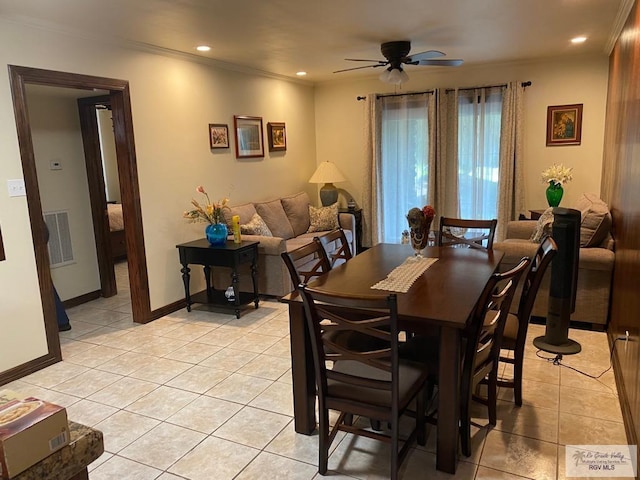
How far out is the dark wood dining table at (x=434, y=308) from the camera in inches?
80.1

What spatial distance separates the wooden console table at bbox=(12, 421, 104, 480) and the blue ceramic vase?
3.35 meters

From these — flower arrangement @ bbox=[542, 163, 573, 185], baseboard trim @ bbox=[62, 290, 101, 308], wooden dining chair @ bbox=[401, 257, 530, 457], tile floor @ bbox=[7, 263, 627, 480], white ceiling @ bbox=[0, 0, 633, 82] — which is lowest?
tile floor @ bbox=[7, 263, 627, 480]

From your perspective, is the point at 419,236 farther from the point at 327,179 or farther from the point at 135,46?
the point at 327,179

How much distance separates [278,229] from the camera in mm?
5555

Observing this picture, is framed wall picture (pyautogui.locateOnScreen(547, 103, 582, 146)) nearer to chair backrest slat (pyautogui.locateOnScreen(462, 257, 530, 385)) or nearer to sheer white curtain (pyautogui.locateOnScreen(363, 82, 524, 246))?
sheer white curtain (pyautogui.locateOnScreen(363, 82, 524, 246))

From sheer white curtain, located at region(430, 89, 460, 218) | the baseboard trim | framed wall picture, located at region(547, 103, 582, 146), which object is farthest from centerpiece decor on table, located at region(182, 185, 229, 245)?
framed wall picture, located at region(547, 103, 582, 146)

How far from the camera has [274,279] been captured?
4.77 m

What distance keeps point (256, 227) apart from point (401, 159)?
8.00 ft

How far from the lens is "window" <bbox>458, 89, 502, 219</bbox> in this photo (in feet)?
18.9

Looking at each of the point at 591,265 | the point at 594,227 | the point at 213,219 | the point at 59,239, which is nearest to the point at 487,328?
the point at 591,265

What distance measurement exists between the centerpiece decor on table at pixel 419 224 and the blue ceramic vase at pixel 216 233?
7.00 feet

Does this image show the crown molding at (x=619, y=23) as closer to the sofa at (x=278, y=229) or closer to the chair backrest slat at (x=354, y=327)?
the chair backrest slat at (x=354, y=327)

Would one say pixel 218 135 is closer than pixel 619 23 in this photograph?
No

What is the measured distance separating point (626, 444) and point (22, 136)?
410 cm
